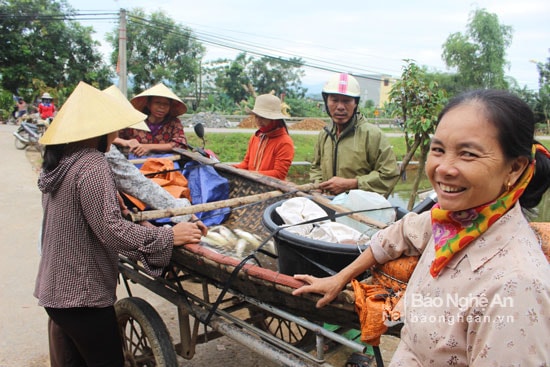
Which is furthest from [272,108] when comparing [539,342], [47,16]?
[47,16]

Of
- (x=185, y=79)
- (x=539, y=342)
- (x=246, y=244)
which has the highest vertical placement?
(x=185, y=79)

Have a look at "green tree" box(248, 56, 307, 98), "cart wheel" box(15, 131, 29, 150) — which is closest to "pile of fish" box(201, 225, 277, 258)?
"cart wheel" box(15, 131, 29, 150)

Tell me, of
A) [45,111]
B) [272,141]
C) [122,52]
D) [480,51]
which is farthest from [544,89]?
[272,141]

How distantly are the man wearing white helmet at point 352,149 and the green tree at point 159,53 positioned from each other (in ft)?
87.4

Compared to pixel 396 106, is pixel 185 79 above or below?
above

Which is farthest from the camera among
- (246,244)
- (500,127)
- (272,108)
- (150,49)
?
(150,49)

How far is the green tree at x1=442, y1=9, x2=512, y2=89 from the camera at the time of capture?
31125 millimetres

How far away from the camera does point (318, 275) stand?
1.84m

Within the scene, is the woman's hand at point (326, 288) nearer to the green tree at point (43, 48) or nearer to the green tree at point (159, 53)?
the green tree at point (43, 48)

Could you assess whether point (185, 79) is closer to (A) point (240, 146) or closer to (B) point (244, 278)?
(A) point (240, 146)

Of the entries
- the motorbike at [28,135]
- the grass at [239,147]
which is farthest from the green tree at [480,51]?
the motorbike at [28,135]

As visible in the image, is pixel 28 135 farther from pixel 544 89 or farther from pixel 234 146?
pixel 544 89

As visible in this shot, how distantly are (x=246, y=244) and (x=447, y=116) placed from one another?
1.79 metres

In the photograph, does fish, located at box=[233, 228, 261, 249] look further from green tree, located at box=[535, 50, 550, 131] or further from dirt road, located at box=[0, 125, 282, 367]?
green tree, located at box=[535, 50, 550, 131]
